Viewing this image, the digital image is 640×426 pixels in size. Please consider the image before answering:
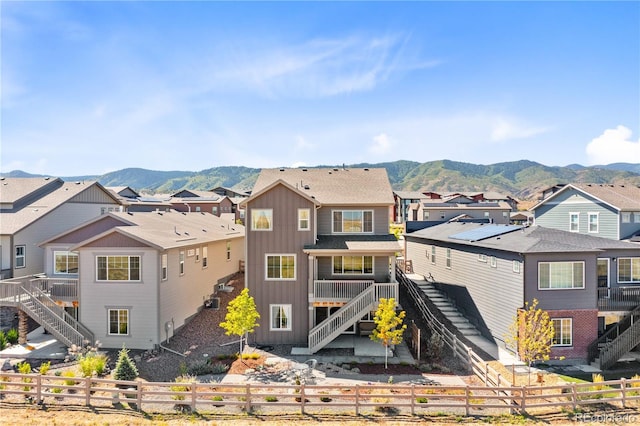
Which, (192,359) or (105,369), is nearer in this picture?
(105,369)

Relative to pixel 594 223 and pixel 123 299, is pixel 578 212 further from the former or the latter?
pixel 123 299

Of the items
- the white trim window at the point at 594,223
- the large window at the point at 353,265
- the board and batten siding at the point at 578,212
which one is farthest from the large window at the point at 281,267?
the white trim window at the point at 594,223

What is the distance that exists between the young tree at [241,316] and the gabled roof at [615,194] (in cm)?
2474

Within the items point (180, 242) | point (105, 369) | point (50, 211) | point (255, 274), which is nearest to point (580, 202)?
point (255, 274)

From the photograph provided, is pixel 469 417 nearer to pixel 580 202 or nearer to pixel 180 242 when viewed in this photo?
pixel 180 242

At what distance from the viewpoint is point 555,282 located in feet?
56.7

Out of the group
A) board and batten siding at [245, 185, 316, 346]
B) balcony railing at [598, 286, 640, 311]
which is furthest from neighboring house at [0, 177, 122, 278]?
balcony railing at [598, 286, 640, 311]

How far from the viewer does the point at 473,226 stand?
89.5ft

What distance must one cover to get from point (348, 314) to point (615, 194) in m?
22.9

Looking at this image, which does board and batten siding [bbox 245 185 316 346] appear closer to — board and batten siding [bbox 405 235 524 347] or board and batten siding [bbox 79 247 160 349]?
board and batten siding [bbox 79 247 160 349]

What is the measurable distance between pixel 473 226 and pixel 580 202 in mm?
8206

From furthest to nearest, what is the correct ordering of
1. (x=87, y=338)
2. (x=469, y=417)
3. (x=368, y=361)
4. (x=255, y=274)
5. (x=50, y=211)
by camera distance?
(x=50, y=211) < (x=255, y=274) < (x=87, y=338) < (x=368, y=361) < (x=469, y=417)

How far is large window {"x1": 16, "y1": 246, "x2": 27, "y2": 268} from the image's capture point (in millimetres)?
21922

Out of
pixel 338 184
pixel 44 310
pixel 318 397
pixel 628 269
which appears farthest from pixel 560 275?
pixel 44 310
